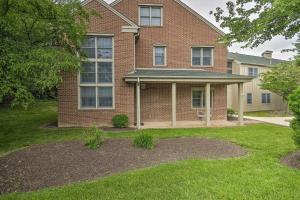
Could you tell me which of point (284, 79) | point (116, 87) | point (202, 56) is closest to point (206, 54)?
point (202, 56)

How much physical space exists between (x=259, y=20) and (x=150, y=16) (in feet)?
34.6

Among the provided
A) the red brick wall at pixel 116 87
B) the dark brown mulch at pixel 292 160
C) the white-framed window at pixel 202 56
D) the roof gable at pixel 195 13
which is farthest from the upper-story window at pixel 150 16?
the dark brown mulch at pixel 292 160

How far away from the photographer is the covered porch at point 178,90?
13273 mm

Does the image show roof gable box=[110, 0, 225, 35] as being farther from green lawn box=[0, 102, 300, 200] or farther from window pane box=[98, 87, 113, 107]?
green lawn box=[0, 102, 300, 200]

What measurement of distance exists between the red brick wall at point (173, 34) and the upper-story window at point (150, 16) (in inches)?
12.2

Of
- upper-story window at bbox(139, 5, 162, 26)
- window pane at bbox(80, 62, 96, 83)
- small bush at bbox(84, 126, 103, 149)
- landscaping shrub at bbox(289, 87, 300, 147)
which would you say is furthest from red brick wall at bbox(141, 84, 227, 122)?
landscaping shrub at bbox(289, 87, 300, 147)

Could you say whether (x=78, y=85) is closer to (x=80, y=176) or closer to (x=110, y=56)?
(x=110, y=56)

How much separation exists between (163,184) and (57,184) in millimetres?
2320

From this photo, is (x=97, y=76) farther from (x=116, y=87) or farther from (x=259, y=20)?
(x=259, y=20)

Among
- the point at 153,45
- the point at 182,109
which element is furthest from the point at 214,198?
the point at 153,45

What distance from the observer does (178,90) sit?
634 inches

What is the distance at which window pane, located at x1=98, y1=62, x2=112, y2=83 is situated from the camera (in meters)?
13.6

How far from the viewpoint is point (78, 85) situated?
1338 cm

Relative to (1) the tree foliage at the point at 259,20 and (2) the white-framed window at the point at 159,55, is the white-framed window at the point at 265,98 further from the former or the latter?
(1) the tree foliage at the point at 259,20
